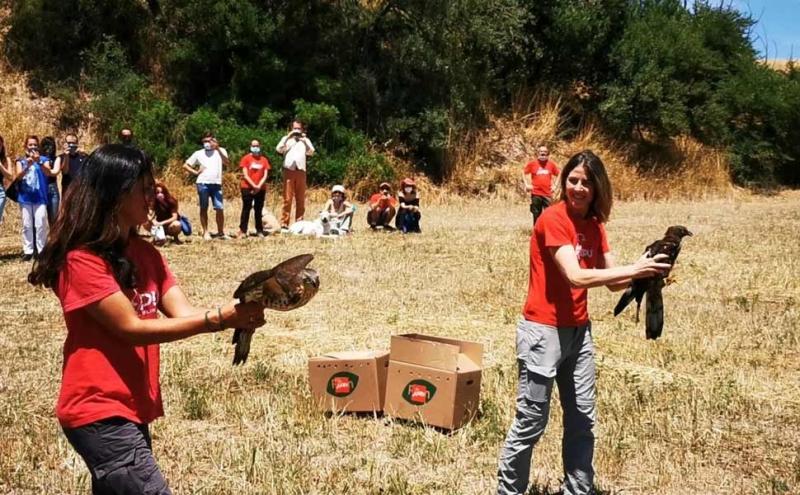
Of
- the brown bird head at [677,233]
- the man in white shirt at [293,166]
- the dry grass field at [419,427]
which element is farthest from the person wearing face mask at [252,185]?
the brown bird head at [677,233]

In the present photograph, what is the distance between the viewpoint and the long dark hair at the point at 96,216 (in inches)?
108

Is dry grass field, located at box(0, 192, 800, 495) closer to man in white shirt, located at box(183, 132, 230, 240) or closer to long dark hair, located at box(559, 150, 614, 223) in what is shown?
long dark hair, located at box(559, 150, 614, 223)

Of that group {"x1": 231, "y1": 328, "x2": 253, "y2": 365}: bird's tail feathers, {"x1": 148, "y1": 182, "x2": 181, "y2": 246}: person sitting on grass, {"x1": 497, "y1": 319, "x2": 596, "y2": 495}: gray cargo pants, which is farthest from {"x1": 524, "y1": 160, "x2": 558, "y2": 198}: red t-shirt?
{"x1": 231, "y1": 328, "x2": 253, "y2": 365}: bird's tail feathers

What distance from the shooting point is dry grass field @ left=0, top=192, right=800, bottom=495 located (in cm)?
473

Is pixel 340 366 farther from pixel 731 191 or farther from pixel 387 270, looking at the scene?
pixel 731 191

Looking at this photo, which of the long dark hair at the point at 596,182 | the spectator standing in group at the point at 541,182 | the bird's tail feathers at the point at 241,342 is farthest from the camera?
the spectator standing in group at the point at 541,182

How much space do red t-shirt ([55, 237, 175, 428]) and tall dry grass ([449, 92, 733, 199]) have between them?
2384 centimetres

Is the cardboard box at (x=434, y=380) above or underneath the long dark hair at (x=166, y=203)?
underneath

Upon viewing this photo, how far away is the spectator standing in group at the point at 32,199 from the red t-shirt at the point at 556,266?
965cm

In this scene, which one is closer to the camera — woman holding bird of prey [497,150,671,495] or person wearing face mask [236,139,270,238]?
woman holding bird of prey [497,150,671,495]

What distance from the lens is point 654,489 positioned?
4605 mm

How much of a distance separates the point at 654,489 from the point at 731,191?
27415 mm

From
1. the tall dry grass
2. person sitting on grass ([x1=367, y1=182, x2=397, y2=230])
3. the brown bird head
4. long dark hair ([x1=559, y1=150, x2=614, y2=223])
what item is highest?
the tall dry grass

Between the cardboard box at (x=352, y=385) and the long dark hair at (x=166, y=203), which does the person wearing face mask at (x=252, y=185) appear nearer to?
the long dark hair at (x=166, y=203)
